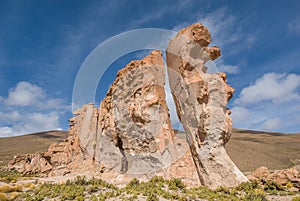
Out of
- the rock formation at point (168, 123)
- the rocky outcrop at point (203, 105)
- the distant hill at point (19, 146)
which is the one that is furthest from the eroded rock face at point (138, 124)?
the distant hill at point (19, 146)

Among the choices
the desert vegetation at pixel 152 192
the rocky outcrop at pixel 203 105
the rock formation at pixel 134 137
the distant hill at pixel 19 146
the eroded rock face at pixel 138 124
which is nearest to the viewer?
the desert vegetation at pixel 152 192

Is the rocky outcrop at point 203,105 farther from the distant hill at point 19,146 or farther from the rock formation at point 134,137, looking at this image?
the distant hill at point 19,146

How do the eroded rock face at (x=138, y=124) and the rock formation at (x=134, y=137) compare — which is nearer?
the rock formation at (x=134, y=137)

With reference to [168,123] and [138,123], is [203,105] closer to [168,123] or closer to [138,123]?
[168,123]

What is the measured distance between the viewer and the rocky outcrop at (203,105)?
1010 centimetres

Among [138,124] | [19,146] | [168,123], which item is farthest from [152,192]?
[19,146]

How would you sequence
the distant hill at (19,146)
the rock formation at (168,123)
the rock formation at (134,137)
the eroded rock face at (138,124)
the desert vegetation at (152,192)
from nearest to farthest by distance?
the desert vegetation at (152,192), the rock formation at (168,123), the rock formation at (134,137), the eroded rock face at (138,124), the distant hill at (19,146)

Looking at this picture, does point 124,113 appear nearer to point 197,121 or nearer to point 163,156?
point 163,156

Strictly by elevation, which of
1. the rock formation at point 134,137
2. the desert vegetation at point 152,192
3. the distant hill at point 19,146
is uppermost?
the distant hill at point 19,146

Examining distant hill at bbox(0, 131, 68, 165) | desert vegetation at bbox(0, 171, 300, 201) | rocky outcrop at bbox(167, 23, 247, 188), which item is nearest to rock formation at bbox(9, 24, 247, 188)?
rocky outcrop at bbox(167, 23, 247, 188)

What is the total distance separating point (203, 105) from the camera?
10.8m

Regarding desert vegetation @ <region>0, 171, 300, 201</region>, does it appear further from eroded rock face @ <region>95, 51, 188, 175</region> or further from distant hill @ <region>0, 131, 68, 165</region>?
distant hill @ <region>0, 131, 68, 165</region>

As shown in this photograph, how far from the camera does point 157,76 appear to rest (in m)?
13.3

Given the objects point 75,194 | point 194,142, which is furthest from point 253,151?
point 75,194
